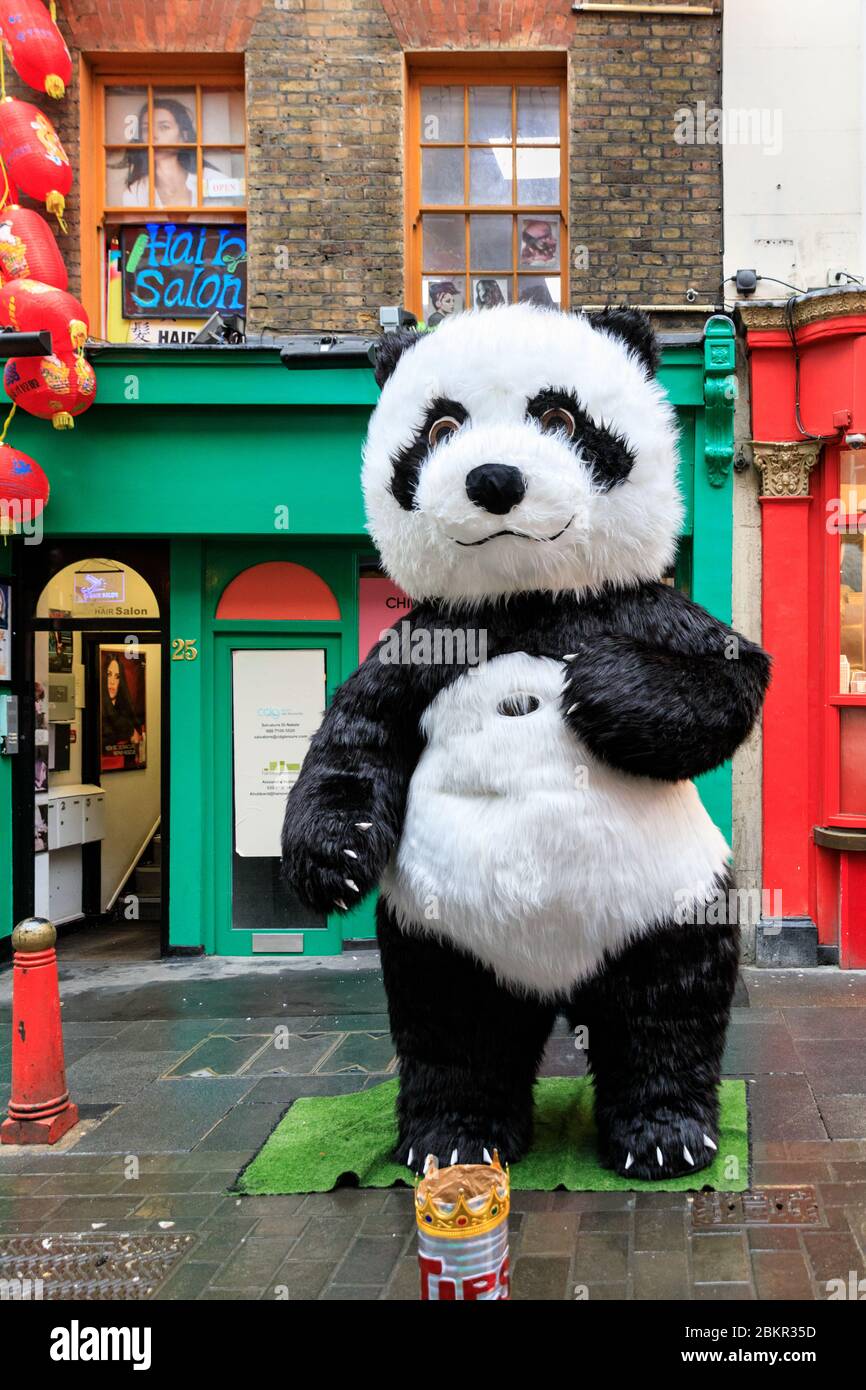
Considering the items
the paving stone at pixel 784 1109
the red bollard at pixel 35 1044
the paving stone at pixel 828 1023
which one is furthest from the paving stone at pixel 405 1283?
the paving stone at pixel 828 1023

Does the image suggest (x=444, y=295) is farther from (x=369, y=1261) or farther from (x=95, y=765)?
(x=369, y=1261)

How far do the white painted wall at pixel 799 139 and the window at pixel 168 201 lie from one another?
3272mm

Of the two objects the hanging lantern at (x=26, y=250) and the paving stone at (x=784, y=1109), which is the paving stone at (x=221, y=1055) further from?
the hanging lantern at (x=26, y=250)

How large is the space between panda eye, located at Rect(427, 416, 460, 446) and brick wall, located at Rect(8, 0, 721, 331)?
4.00 metres

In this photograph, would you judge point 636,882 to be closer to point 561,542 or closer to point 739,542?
point 561,542

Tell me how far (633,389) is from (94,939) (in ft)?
21.6

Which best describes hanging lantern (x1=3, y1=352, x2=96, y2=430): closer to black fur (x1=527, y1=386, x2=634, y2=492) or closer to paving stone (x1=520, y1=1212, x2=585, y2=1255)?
black fur (x1=527, y1=386, x2=634, y2=492)

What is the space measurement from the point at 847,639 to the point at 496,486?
452cm

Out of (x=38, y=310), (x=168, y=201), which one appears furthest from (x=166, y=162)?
(x=38, y=310)

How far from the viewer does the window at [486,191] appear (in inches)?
295

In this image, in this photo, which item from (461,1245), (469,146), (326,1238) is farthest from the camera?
(469,146)

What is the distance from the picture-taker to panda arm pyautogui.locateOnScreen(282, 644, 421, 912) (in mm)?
3494

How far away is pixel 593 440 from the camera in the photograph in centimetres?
357
